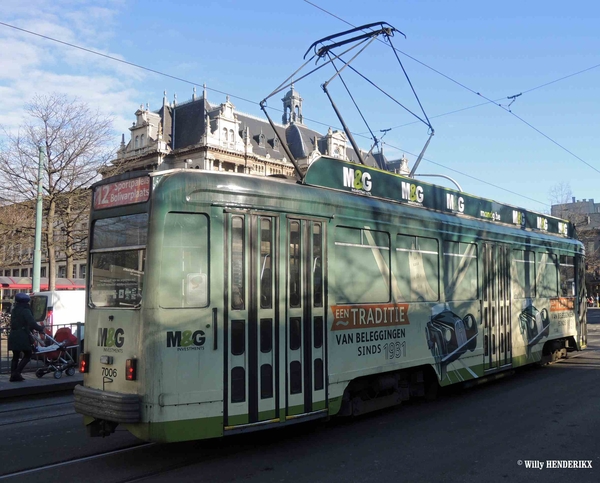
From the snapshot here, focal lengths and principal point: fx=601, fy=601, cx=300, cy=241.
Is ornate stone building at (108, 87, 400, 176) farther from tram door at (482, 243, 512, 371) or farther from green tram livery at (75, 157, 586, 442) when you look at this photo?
green tram livery at (75, 157, 586, 442)

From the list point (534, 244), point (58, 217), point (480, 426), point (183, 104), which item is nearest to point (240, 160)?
point (183, 104)

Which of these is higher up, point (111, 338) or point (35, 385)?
point (111, 338)

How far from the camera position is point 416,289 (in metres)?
Result: 8.30

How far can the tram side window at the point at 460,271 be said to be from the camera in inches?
356

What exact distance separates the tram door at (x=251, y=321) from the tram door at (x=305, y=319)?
194mm

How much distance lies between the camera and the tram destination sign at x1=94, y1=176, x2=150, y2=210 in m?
5.93

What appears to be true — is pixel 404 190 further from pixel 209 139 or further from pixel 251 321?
pixel 209 139

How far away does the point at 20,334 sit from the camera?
1125cm

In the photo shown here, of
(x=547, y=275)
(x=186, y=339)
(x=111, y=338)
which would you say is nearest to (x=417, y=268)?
(x=186, y=339)

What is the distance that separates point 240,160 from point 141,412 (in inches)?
2552

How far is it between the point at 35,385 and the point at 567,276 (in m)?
11.2

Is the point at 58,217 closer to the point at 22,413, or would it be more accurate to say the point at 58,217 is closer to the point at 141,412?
the point at 22,413

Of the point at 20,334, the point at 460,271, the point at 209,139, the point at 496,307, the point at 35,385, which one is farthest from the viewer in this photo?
the point at 209,139

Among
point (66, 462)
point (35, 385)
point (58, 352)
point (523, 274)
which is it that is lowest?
point (66, 462)
